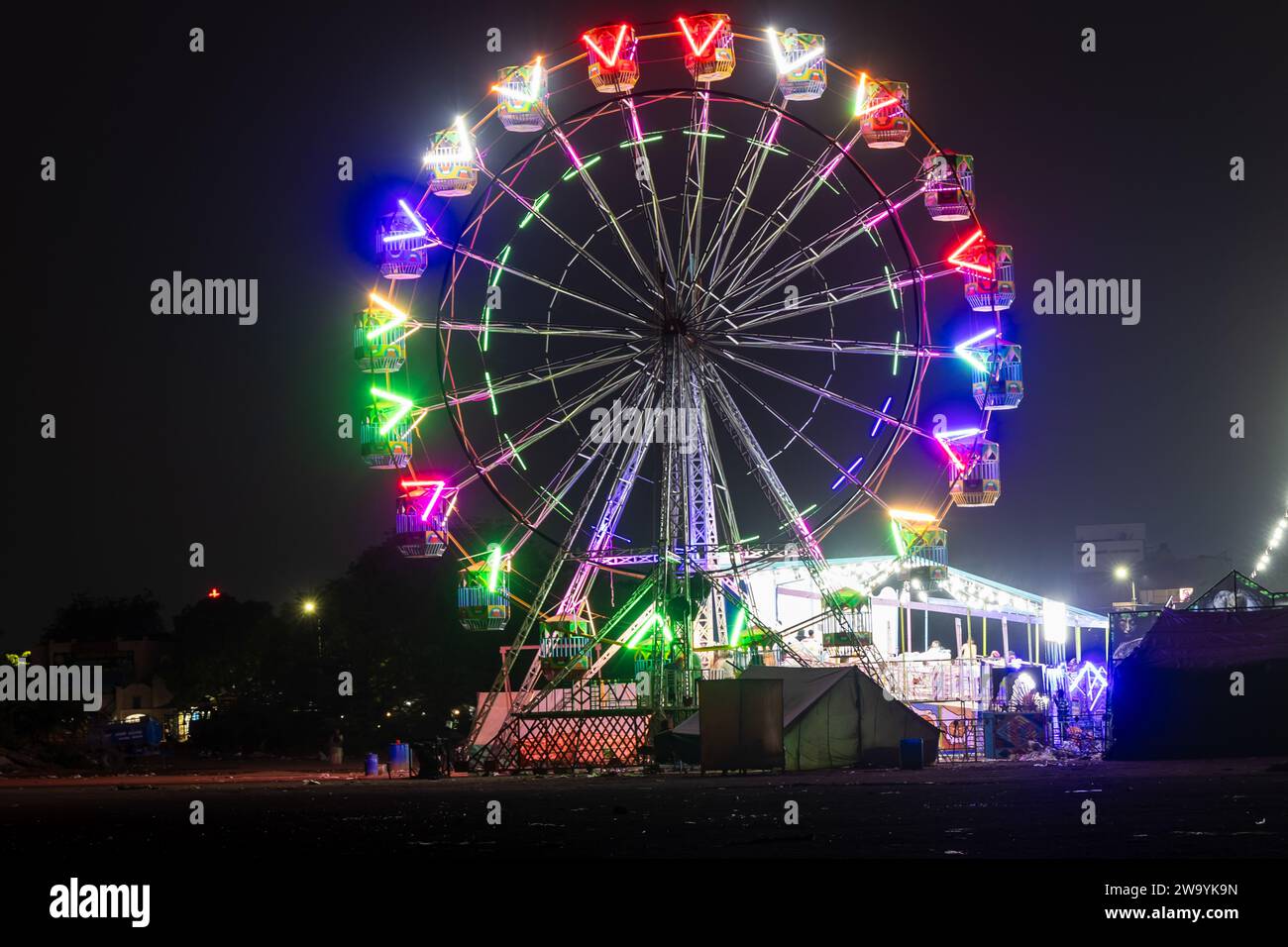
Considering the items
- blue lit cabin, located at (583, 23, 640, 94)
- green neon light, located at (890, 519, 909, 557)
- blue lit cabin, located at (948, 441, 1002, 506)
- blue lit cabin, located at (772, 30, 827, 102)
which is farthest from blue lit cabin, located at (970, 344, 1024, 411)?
blue lit cabin, located at (583, 23, 640, 94)

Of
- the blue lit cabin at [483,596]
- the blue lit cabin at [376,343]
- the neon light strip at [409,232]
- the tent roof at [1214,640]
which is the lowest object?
the tent roof at [1214,640]

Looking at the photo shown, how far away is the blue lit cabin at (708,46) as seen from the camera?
3812 cm

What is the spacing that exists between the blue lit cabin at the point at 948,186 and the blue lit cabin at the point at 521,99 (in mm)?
9511

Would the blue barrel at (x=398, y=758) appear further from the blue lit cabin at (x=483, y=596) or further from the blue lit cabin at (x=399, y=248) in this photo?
the blue lit cabin at (x=399, y=248)

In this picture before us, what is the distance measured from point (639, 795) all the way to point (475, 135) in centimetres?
2076

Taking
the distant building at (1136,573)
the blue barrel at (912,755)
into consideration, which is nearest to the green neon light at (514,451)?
the blue barrel at (912,755)

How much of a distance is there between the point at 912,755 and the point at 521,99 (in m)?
18.3

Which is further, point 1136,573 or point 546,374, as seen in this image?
point 1136,573

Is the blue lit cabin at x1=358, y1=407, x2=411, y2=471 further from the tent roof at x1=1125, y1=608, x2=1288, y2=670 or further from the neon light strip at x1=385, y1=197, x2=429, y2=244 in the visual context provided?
the tent roof at x1=1125, y1=608, x2=1288, y2=670

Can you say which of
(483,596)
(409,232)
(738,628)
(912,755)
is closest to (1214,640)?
(912,755)

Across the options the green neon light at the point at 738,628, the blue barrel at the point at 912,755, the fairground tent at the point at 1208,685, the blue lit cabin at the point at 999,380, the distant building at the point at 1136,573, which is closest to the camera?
the fairground tent at the point at 1208,685

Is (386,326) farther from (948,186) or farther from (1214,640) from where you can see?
(1214,640)

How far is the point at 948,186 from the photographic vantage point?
127 feet
